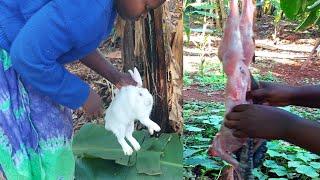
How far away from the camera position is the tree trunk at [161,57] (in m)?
1.54

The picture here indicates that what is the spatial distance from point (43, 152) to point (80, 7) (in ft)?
1.12

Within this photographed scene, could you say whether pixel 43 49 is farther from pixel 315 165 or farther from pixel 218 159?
pixel 315 165

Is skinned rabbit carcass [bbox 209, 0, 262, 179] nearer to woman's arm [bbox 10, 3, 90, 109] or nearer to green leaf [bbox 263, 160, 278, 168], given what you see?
woman's arm [bbox 10, 3, 90, 109]

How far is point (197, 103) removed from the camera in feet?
11.5

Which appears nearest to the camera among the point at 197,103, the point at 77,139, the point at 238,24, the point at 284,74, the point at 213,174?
the point at 238,24

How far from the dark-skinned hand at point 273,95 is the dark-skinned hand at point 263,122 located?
0.16m

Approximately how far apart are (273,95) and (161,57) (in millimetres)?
411

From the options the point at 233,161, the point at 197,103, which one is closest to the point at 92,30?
the point at 233,161

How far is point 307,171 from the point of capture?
2.21 metres

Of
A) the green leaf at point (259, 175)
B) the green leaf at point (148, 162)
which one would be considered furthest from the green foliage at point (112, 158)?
the green leaf at point (259, 175)

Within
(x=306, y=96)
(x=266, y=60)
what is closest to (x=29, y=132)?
(x=306, y=96)

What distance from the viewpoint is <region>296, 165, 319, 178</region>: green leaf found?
7.11 ft

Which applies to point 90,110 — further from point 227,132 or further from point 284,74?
point 284,74

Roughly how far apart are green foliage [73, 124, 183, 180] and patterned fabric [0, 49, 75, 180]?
0.31 meters
